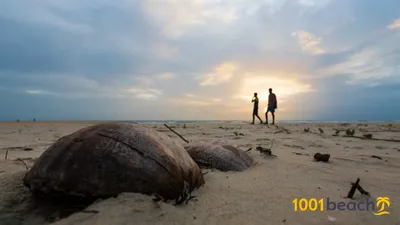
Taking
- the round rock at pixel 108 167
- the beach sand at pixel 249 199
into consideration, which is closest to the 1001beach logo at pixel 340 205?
the beach sand at pixel 249 199

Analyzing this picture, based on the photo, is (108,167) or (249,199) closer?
(108,167)

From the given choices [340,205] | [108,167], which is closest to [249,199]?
[340,205]

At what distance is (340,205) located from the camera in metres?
1.98

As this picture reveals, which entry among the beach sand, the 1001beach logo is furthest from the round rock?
the 1001beach logo

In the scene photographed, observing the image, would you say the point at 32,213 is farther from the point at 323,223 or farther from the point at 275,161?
the point at 275,161

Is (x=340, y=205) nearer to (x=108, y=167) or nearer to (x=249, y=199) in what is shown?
(x=249, y=199)

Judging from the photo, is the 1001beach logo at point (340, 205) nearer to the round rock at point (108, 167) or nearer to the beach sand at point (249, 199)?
the beach sand at point (249, 199)

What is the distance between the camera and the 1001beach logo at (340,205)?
1.90m

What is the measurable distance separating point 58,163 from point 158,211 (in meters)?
0.74

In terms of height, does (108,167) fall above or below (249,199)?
above

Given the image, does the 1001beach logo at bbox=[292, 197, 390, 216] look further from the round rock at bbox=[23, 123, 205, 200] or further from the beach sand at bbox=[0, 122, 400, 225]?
the round rock at bbox=[23, 123, 205, 200]

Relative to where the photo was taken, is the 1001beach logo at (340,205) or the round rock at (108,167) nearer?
the round rock at (108,167)

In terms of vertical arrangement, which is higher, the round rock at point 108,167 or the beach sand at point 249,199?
the round rock at point 108,167

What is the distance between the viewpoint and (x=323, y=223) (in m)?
1.68
